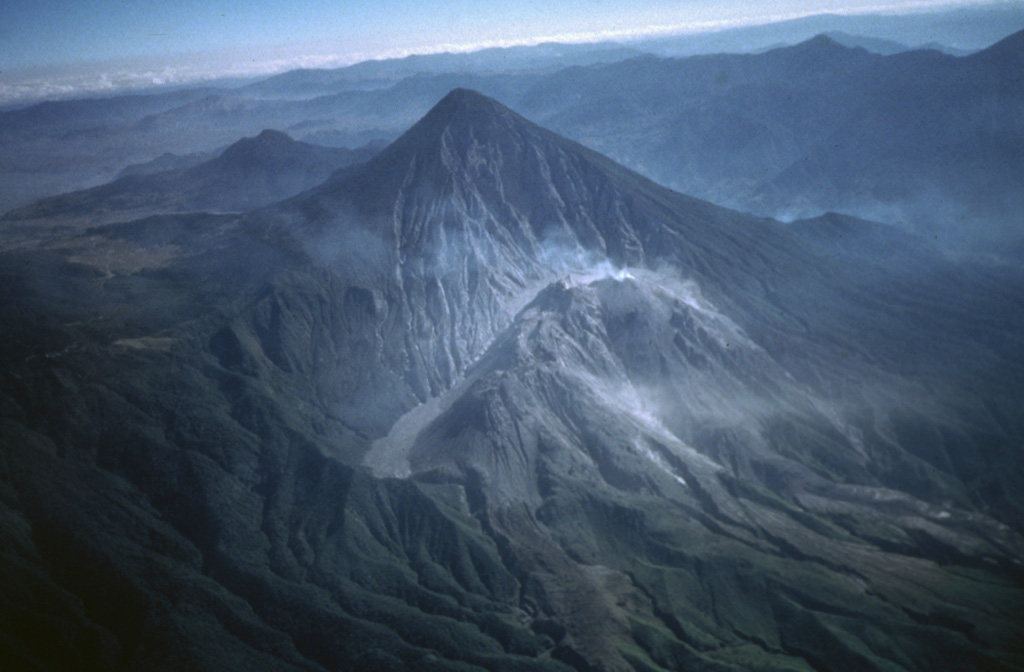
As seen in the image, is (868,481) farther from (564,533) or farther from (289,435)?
(289,435)

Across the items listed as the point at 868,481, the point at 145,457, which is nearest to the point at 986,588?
the point at 868,481

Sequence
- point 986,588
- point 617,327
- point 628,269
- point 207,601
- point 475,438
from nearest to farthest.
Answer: point 207,601
point 986,588
point 475,438
point 617,327
point 628,269

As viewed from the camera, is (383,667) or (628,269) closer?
(383,667)

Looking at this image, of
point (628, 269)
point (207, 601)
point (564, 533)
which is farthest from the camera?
point (628, 269)

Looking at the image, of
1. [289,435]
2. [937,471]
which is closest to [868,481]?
[937,471]

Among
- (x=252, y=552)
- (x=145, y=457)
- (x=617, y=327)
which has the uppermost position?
(x=617, y=327)

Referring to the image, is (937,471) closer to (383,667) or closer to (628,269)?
(628,269)

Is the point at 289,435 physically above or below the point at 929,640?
above
